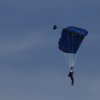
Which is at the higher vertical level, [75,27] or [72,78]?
[75,27]

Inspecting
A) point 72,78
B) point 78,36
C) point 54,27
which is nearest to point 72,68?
point 72,78

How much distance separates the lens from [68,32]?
1857 inches

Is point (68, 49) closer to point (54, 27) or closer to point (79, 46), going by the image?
point (79, 46)

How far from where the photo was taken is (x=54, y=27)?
42438mm

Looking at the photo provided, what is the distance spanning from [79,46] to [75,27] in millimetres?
2512

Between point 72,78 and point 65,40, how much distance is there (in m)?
5.17

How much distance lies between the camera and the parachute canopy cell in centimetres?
4647

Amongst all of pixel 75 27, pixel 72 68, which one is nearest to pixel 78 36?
pixel 75 27

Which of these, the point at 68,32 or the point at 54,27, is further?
the point at 68,32

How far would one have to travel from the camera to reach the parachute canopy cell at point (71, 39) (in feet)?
152

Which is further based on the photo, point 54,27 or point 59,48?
point 59,48

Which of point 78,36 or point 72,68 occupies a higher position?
point 78,36

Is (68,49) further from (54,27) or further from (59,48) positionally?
(54,27)

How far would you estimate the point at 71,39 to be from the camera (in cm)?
4800
